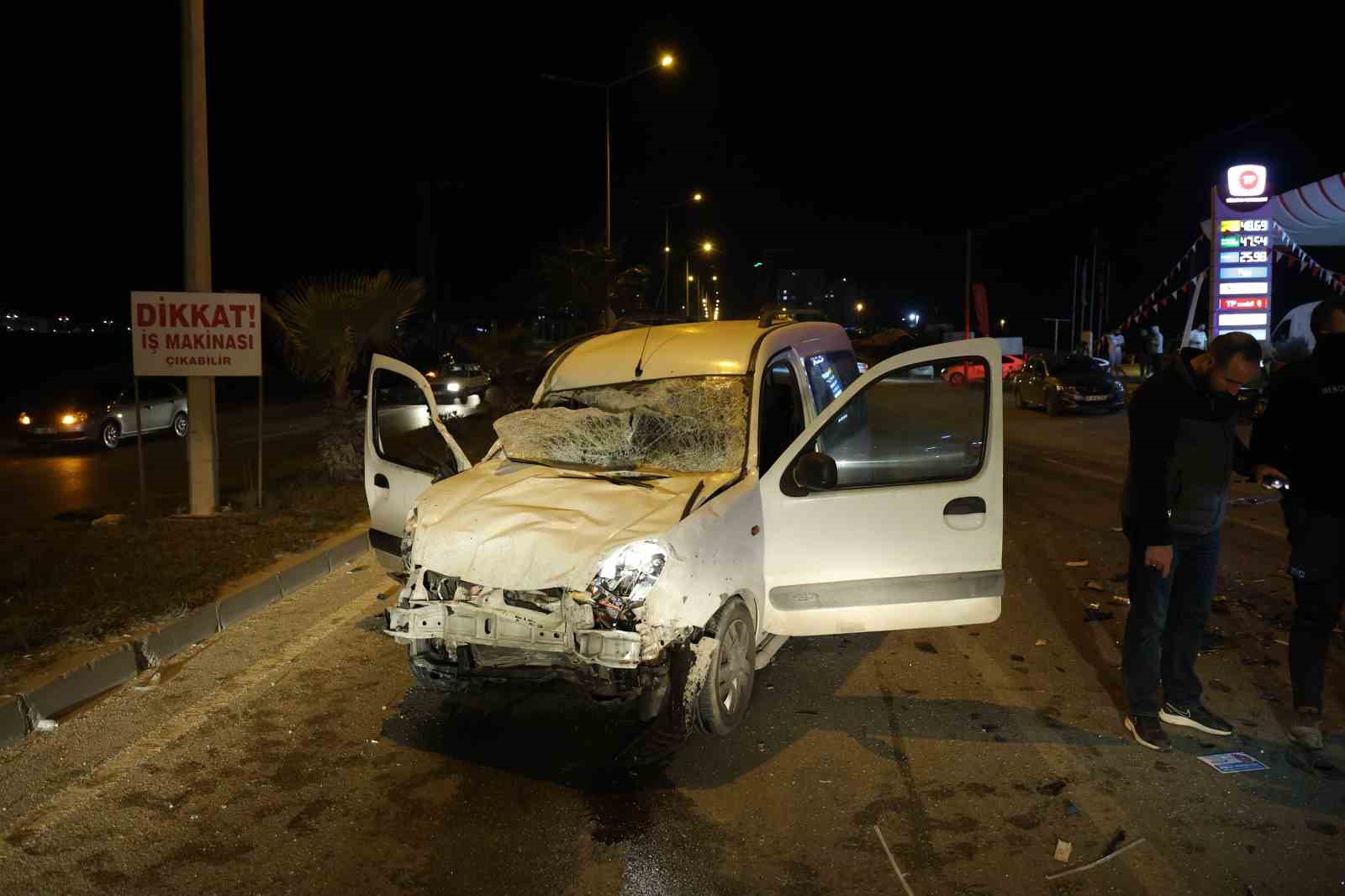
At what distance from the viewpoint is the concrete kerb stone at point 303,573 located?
821 cm

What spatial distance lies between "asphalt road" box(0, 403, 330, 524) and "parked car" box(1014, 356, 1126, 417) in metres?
16.7

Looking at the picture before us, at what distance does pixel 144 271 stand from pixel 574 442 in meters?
52.8

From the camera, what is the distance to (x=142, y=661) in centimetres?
640

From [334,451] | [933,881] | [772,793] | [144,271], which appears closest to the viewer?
[933,881]

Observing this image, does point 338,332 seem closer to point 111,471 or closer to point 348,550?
point 348,550

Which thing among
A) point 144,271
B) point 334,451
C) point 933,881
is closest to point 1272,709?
point 933,881

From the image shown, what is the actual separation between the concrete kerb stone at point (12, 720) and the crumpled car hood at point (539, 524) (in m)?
2.27

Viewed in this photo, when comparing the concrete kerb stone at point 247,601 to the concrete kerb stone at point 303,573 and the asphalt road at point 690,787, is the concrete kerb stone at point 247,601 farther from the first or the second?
the asphalt road at point 690,787

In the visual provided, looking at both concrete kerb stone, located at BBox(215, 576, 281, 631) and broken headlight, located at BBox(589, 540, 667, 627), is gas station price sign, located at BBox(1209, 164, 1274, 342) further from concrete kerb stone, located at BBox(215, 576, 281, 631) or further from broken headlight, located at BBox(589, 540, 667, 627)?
broken headlight, located at BBox(589, 540, 667, 627)

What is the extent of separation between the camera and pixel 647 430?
5.98 metres

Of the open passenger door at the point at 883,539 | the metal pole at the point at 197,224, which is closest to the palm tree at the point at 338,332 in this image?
the metal pole at the point at 197,224

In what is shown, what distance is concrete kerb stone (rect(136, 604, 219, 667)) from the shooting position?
6449 mm

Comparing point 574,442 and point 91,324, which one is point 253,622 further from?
point 91,324

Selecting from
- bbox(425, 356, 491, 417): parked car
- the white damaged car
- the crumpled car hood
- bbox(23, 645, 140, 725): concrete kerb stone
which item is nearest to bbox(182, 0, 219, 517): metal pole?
bbox(23, 645, 140, 725): concrete kerb stone
